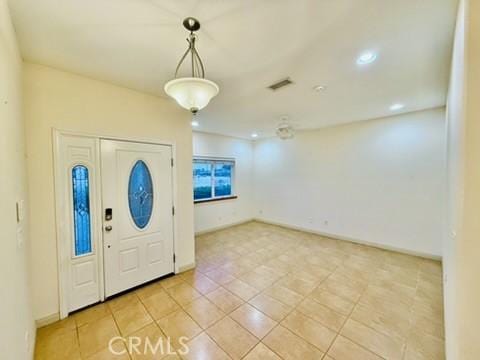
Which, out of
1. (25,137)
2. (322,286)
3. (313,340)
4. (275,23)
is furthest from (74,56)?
(322,286)

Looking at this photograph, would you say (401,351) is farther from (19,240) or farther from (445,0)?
(19,240)

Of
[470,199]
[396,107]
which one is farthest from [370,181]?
[470,199]

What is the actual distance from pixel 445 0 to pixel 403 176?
3227mm

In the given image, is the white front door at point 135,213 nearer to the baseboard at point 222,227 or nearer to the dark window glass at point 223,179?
the baseboard at point 222,227

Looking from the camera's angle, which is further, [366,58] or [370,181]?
[370,181]

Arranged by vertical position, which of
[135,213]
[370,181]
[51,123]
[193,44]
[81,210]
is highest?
[193,44]

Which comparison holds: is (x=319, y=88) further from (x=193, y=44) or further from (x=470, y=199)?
(x=470, y=199)

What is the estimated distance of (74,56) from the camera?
1.89m

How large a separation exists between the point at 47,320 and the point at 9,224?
160 centimetres

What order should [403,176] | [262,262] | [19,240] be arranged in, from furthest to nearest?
[403,176] → [262,262] → [19,240]

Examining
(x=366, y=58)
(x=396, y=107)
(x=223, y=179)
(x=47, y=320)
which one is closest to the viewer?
(x=366, y=58)

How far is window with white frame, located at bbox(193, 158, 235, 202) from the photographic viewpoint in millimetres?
5219

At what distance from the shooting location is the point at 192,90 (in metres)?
1.46

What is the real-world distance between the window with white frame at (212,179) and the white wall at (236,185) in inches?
6.8
